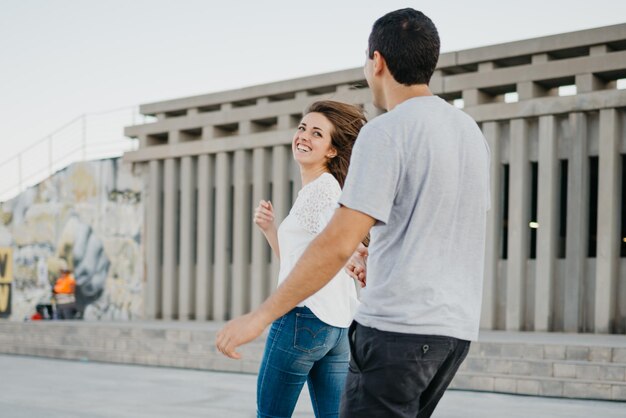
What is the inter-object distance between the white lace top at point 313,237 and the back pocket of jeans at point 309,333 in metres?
0.03

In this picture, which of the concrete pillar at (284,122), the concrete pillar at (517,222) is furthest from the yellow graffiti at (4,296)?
the concrete pillar at (517,222)

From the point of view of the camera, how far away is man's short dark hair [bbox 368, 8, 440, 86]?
8.18 feet

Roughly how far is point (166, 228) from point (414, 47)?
20.4 metres

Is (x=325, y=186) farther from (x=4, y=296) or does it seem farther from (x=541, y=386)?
(x=4, y=296)

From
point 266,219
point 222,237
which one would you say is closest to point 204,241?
point 222,237

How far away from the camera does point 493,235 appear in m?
16.8

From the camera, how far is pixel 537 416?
8617 mm

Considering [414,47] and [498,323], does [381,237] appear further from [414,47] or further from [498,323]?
[498,323]

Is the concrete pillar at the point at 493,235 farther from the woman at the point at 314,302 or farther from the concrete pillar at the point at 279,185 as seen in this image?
the woman at the point at 314,302

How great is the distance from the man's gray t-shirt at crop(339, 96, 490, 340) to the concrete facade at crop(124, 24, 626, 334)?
11.4 meters

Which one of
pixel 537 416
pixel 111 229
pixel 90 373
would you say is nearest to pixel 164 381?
pixel 90 373

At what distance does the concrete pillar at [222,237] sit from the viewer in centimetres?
2133

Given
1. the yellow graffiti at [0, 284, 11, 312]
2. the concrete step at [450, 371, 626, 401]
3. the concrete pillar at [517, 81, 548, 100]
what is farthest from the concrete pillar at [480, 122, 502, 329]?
A: the yellow graffiti at [0, 284, 11, 312]

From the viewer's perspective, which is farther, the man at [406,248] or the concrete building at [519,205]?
the concrete building at [519,205]
